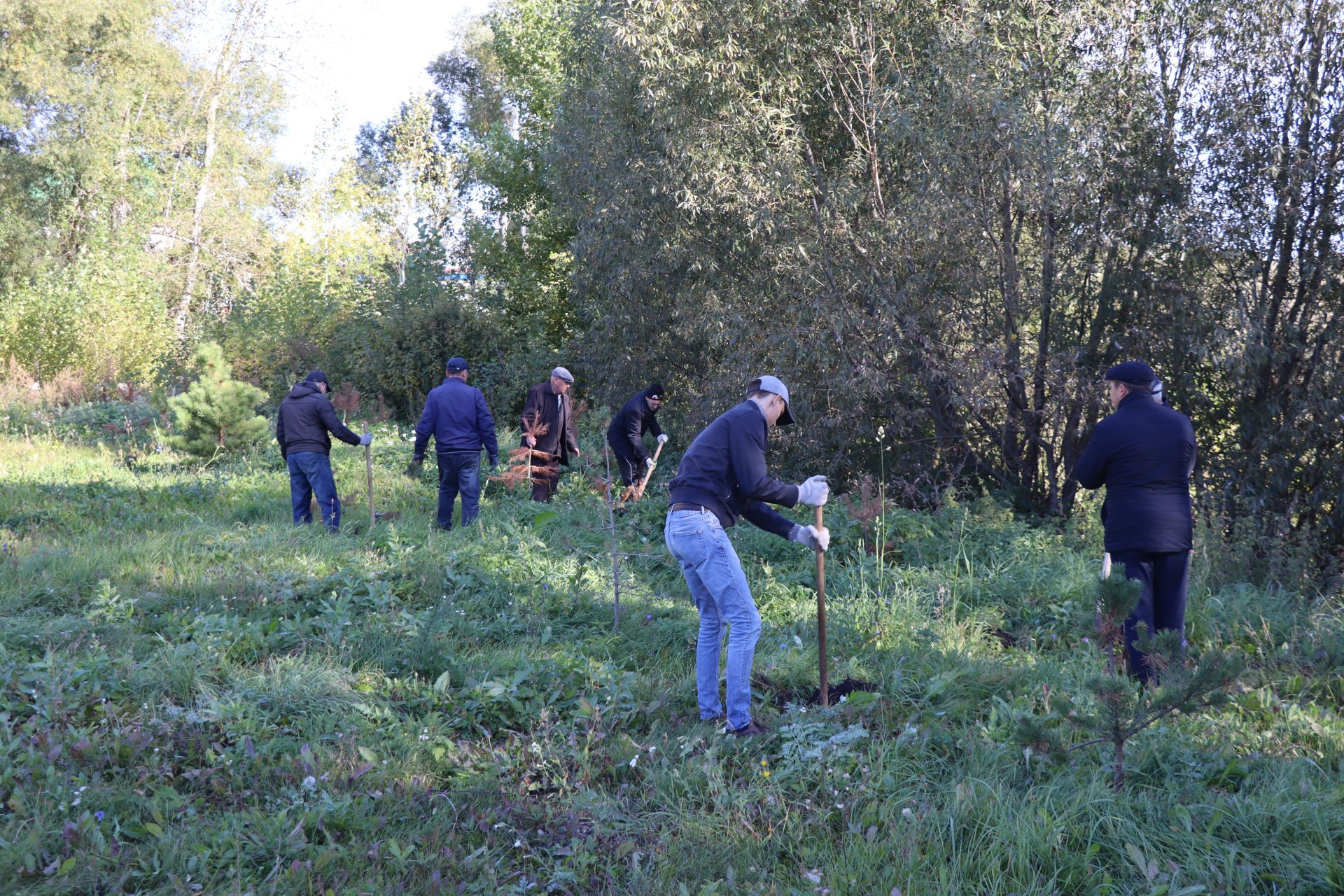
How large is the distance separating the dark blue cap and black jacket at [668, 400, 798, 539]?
1.95 metres

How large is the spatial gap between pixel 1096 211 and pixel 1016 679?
5.61 meters

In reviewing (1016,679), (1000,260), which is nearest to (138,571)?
(1016,679)

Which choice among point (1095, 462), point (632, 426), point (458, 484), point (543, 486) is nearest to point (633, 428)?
point (632, 426)

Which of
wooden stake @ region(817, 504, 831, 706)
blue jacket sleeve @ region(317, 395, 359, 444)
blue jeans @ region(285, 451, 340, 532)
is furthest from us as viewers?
blue jeans @ region(285, 451, 340, 532)

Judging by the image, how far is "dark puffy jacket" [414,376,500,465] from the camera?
9.05 metres

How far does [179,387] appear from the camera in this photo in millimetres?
18875

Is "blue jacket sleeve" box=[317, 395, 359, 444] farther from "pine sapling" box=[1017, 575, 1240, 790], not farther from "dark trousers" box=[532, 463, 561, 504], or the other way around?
"pine sapling" box=[1017, 575, 1240, 790]

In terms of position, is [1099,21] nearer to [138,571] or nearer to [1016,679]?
[1016,679]

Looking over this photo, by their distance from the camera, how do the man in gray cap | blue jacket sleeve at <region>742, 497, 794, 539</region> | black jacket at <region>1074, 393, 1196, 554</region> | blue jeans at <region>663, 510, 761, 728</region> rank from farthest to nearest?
the man in gray cap
black jacket at <region>1074, 393, 1196, 554</region>
blue jacket sleeve at <region>742, 497, 794, 539</region>
blue jeans at <region>663, 510, 761, 728</region>

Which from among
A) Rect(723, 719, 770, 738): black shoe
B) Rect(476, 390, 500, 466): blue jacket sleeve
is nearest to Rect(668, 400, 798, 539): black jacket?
Rect(723, 719, 770, 738): black shoe

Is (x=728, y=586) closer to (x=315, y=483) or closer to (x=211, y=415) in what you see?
(x=315, y=483)

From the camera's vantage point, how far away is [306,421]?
884 cm

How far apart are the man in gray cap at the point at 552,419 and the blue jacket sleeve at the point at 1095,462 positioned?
5901 mm

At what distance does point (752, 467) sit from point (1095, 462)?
1979mm
